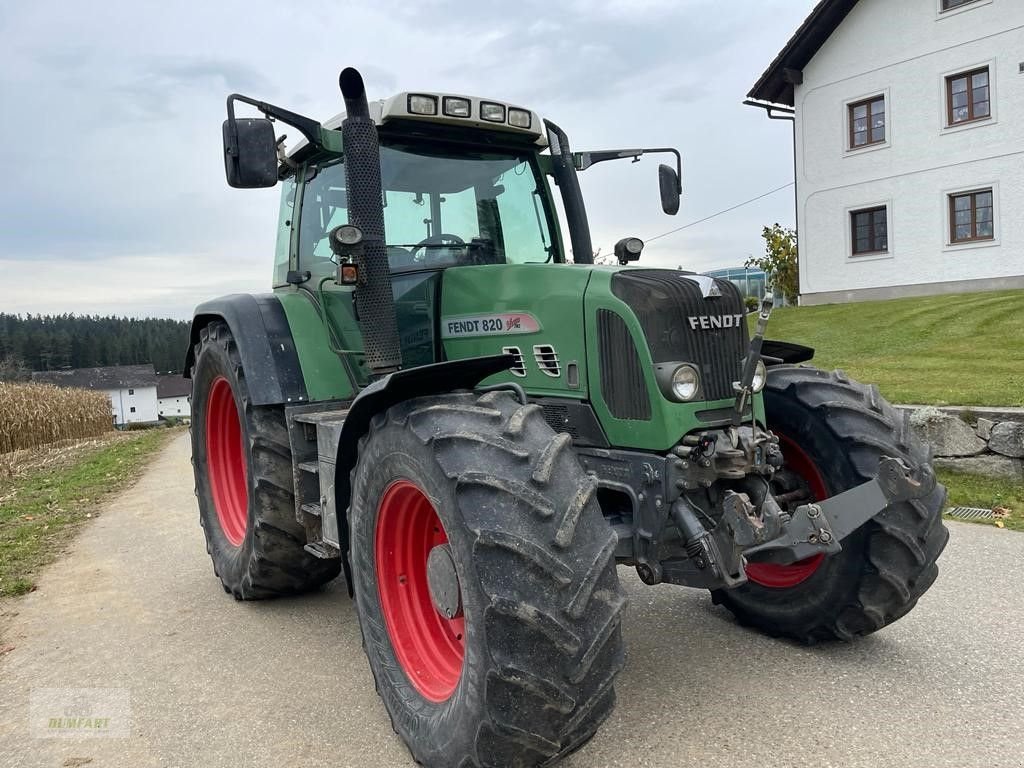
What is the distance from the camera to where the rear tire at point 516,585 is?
2.32 meters

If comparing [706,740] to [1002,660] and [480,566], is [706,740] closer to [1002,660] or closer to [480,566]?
[480,566]

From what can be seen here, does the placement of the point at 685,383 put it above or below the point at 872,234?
below

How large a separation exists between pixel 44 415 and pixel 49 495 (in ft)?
36.9

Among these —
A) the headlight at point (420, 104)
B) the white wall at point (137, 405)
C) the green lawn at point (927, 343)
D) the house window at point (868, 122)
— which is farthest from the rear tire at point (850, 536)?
the white wall at point (137, 405)

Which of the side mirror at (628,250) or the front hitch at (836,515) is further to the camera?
the side mirror at (628,250)

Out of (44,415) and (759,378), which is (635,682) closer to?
(759,378)

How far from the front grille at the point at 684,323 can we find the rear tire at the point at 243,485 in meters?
2.07

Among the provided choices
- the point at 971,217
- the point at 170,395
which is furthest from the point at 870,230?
the point at 170,395

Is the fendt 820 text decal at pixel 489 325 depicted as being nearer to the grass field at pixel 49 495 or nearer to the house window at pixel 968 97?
the grass field at pixel 49 495

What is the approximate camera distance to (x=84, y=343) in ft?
266

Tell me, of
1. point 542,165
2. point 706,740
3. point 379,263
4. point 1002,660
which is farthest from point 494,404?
point 1002,660

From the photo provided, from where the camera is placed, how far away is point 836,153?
21.0 meters

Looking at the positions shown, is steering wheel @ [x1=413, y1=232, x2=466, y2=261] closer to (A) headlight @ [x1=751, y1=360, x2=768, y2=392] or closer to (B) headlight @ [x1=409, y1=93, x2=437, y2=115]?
(B) headlight @ [x1=409, y1=93, x2=437, y2=115]

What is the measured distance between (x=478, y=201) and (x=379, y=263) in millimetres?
841
